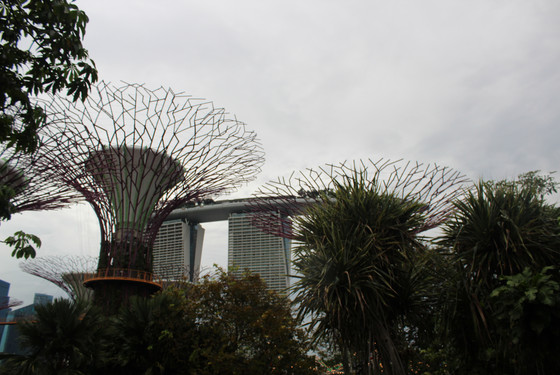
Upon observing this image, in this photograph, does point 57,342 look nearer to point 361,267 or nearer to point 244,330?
point 244,330

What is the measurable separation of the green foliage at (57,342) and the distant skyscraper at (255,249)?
59.1 meters

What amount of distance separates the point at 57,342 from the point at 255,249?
63.7 metres

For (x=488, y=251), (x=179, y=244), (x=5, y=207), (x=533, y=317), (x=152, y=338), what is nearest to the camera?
(x=5, y=207)

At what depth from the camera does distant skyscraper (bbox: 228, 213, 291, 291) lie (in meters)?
75.5

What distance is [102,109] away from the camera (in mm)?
24141

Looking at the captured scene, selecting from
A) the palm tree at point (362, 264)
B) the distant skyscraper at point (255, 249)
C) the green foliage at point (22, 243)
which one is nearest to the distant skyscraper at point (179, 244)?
the distant skyscraper at point (255, 249)

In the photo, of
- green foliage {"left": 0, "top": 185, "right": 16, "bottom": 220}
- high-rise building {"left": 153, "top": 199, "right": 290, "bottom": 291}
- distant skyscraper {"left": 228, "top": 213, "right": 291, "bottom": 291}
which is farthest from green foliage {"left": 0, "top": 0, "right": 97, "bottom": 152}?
distant skyscraper {"left": 228, "top": 213, "right": 291, "bottom": 291}

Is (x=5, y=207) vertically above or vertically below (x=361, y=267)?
below

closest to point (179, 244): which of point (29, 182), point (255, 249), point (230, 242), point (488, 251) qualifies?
point (230, 242)

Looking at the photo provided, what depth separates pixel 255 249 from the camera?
77875mm

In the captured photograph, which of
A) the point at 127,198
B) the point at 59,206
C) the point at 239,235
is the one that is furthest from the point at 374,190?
the point at 239,235

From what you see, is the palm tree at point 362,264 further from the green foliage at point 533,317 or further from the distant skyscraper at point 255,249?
the distant skyscraper at point 255,249

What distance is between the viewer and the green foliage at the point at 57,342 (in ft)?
46.4

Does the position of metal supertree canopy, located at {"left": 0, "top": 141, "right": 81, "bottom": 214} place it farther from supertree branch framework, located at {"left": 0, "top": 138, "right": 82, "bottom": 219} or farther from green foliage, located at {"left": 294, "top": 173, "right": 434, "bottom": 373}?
green foliage, located at {"left": 294, "top": 173, "right": 434, "bottom": 373}
